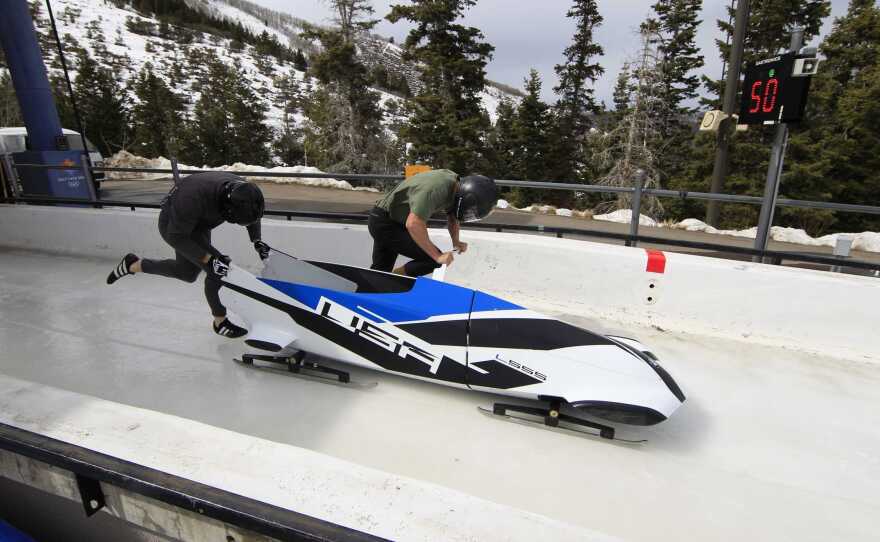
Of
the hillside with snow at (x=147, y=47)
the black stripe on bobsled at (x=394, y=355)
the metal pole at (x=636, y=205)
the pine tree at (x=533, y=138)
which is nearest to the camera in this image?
the black stripe on bobsled at (x=394, y=355)

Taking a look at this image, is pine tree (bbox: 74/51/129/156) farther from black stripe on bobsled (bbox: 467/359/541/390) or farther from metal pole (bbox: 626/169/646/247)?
black stripe on bobsled (bbox: 467/359/541/390)

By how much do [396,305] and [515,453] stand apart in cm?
90

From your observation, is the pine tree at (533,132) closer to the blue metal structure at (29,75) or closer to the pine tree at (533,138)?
the pine tree at (533,138)

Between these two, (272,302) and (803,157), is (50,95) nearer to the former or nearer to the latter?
(272,302)

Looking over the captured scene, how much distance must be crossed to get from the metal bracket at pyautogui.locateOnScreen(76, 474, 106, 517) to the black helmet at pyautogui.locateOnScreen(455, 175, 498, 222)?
6.48 ft

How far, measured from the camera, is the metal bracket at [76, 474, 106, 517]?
4.87 ft

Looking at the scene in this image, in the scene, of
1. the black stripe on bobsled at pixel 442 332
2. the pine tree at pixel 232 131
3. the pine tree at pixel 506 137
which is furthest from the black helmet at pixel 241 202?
the pine tree at pixel 232 131

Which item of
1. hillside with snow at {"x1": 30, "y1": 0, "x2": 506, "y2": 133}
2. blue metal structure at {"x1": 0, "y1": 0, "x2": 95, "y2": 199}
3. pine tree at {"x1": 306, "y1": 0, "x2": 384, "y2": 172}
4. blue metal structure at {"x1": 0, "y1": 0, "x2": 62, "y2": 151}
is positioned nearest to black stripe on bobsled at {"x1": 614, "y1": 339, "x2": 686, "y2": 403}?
blue metal structure at {"x1": 0, "y1": 0, "x2": 95, "y2": 199}

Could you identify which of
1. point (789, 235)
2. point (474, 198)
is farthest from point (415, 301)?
point (789, 235)

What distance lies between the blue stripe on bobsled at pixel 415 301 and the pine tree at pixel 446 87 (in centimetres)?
1905

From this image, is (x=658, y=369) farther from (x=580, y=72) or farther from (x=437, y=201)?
(x=580, y=72)

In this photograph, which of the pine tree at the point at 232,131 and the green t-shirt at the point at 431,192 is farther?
the pine tree at the point at 232,131

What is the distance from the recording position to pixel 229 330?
3.09 metres

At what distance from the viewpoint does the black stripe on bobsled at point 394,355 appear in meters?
2.28
